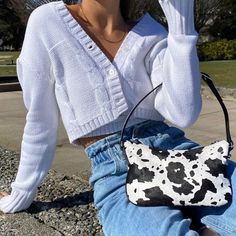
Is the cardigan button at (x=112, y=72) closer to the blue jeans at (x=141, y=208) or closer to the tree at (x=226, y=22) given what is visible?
the blue jeans at (x=141, y=208)

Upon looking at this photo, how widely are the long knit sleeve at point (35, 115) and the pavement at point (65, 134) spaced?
1.92m

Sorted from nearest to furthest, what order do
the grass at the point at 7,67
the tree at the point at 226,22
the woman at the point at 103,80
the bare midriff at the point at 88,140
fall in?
the woman at the point at 103,80 < the bare midriff at the point at 88,140 < the grass at the point at 7,67 < the tree at the point at 226,22

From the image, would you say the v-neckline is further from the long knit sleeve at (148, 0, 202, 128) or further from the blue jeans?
the blue jeans

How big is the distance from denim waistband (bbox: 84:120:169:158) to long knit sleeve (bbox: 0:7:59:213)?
12.1 inches

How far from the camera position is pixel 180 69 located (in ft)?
6.78

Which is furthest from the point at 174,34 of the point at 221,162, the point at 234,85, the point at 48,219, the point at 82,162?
the point at 234,85

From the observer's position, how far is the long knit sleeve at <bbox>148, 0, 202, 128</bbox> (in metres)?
2.01

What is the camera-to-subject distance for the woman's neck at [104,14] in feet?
8.01

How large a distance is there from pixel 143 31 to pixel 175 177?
2.28ft

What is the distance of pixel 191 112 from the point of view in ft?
7.13

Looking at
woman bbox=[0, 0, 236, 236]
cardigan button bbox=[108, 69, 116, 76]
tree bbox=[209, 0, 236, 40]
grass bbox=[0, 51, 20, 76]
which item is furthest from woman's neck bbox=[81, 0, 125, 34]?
tree bbox=[209, 0, 236, 40]

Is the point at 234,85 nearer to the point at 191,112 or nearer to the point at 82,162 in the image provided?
the point at 82,162

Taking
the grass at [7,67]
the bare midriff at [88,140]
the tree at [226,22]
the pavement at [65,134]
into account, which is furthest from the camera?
the tree at [226,22]

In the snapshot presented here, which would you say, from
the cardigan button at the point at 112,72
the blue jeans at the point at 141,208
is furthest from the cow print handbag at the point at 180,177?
the cardigan button at the point at 112,72
